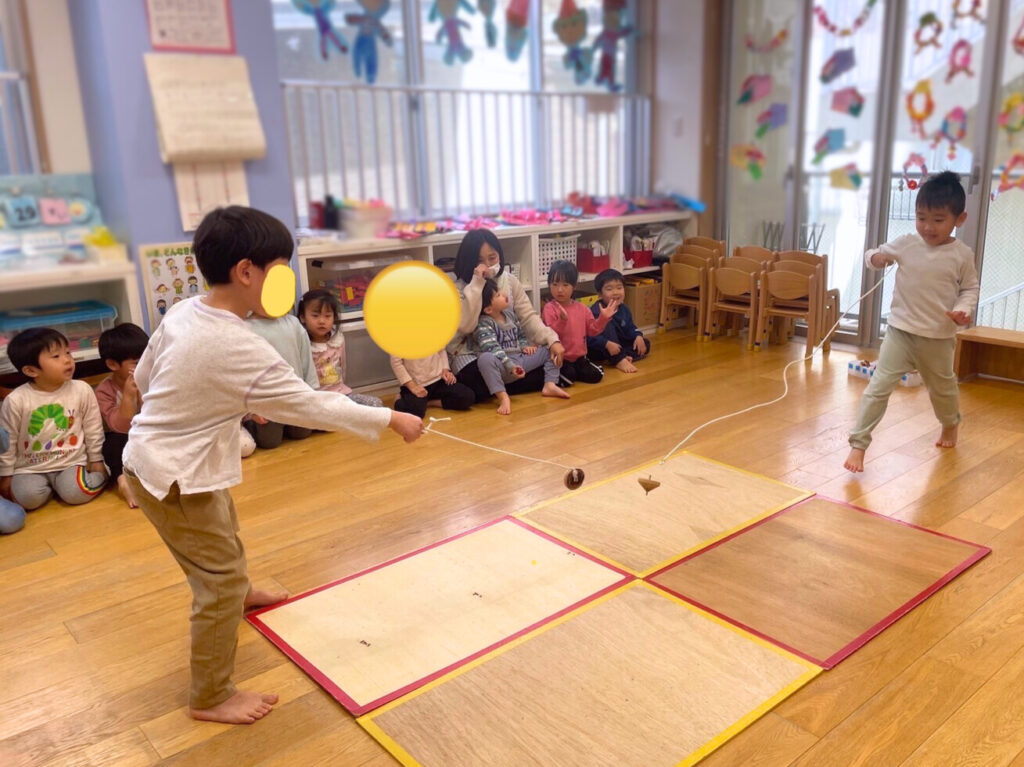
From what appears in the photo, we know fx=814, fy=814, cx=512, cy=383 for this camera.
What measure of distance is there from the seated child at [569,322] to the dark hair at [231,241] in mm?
2665

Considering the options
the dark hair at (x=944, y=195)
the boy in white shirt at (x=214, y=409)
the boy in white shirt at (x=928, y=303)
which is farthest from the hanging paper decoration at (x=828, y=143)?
the boy in white shirt at (x=214, y=409)

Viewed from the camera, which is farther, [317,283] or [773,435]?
[317,283]

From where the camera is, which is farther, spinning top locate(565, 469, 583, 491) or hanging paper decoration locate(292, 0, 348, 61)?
hanging paper decoration locate(292, 0, 348, 61)

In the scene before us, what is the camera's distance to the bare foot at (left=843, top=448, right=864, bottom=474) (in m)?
2.85

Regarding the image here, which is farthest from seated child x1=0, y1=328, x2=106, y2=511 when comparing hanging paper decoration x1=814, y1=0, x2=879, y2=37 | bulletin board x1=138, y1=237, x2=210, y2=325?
hanging paper decoration x1=814, y1=0, x2=879, y2=37

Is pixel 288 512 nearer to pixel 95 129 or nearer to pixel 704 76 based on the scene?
pixel 95 129

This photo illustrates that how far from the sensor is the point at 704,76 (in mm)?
4949

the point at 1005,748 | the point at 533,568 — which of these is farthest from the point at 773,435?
the point at 1005,748

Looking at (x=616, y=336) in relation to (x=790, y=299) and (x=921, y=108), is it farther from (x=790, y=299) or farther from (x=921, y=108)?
(x=921, y=108)

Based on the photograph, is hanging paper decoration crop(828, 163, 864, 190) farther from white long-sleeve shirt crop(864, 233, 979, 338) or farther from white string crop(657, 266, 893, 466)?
white long-sleeve shirt crop(864, 233, 979, 338)

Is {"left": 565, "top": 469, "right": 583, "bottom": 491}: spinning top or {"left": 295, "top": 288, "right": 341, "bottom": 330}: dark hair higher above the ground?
{"left": 295, "top": 288, "right": 341, "bottom": 330}: dark hair

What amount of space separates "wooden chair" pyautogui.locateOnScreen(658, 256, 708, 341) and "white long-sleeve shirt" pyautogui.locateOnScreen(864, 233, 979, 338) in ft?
6.36

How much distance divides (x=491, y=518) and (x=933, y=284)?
171cm

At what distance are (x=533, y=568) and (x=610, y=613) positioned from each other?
0.30m
